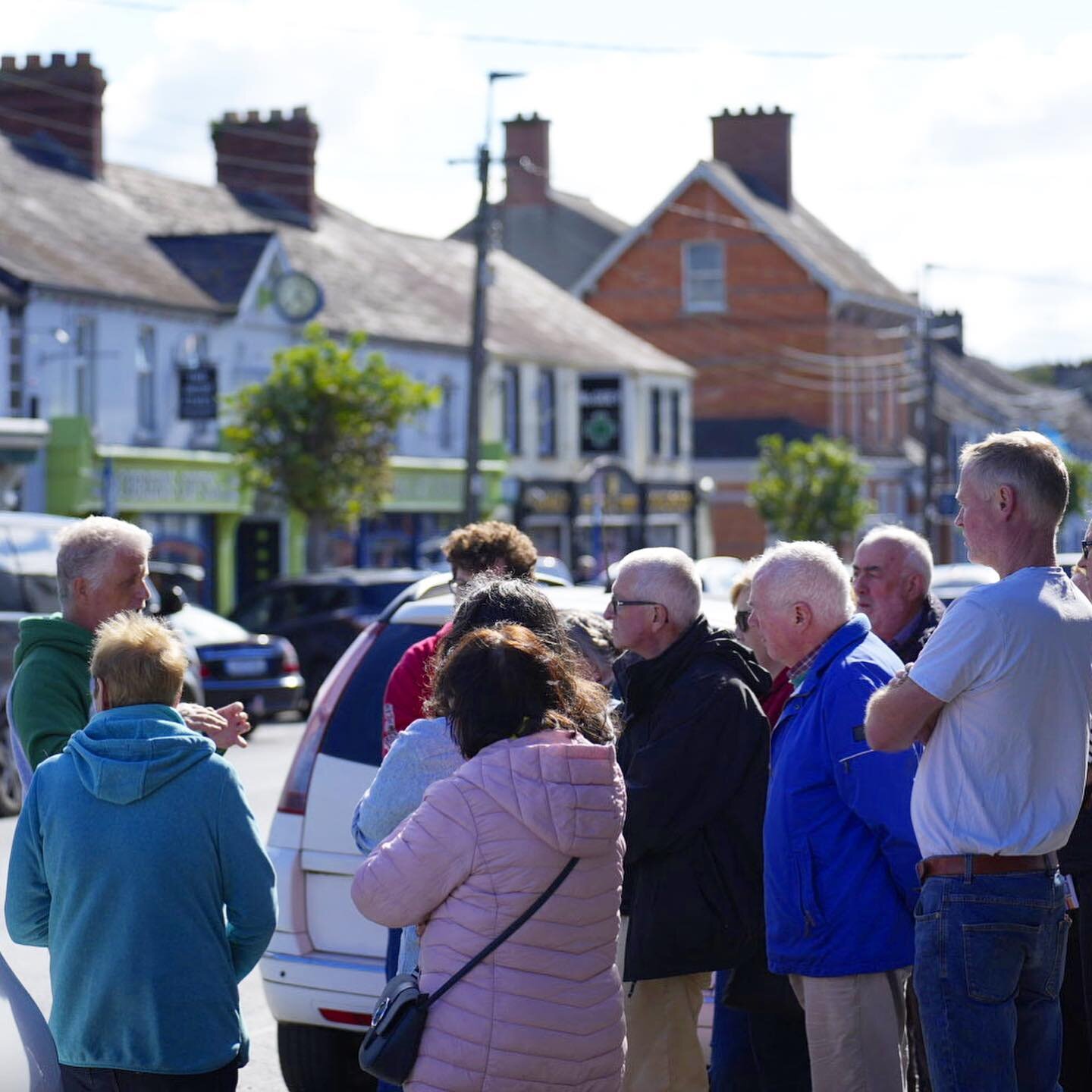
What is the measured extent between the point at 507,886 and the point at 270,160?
131ft

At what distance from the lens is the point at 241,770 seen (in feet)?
58.0

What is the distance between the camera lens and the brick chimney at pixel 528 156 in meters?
61.6

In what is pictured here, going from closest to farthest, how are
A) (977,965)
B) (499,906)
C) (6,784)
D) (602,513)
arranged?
(499,906), (977,965), (6,784), (602,513)

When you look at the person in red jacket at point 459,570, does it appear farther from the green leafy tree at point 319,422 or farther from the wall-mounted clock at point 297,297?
the wall-mounted clock at point 297,297

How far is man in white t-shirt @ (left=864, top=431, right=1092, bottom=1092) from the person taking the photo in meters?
4.52

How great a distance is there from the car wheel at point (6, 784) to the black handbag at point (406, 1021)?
35.0ft

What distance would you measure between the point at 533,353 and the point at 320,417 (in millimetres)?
12895

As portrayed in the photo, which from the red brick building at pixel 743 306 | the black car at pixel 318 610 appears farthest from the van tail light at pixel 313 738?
the red brick building at pixel 743 306

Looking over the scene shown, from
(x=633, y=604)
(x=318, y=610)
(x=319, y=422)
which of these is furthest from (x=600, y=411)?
(x=633, y=604)

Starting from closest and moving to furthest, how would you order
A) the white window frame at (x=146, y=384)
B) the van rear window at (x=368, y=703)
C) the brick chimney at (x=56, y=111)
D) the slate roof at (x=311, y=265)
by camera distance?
the van rear window at (x=368, y=703) → the slate roof at (x=311, y=265) → the white window frame at (x=146, y=384) → the brick chimney at (x=56, y=111)

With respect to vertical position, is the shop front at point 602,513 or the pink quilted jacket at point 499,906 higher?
the shop front at point 602,513

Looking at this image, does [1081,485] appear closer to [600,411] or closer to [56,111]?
[600,411]

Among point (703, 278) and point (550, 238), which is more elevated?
point (550, 238)

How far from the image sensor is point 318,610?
25969 millimetres
